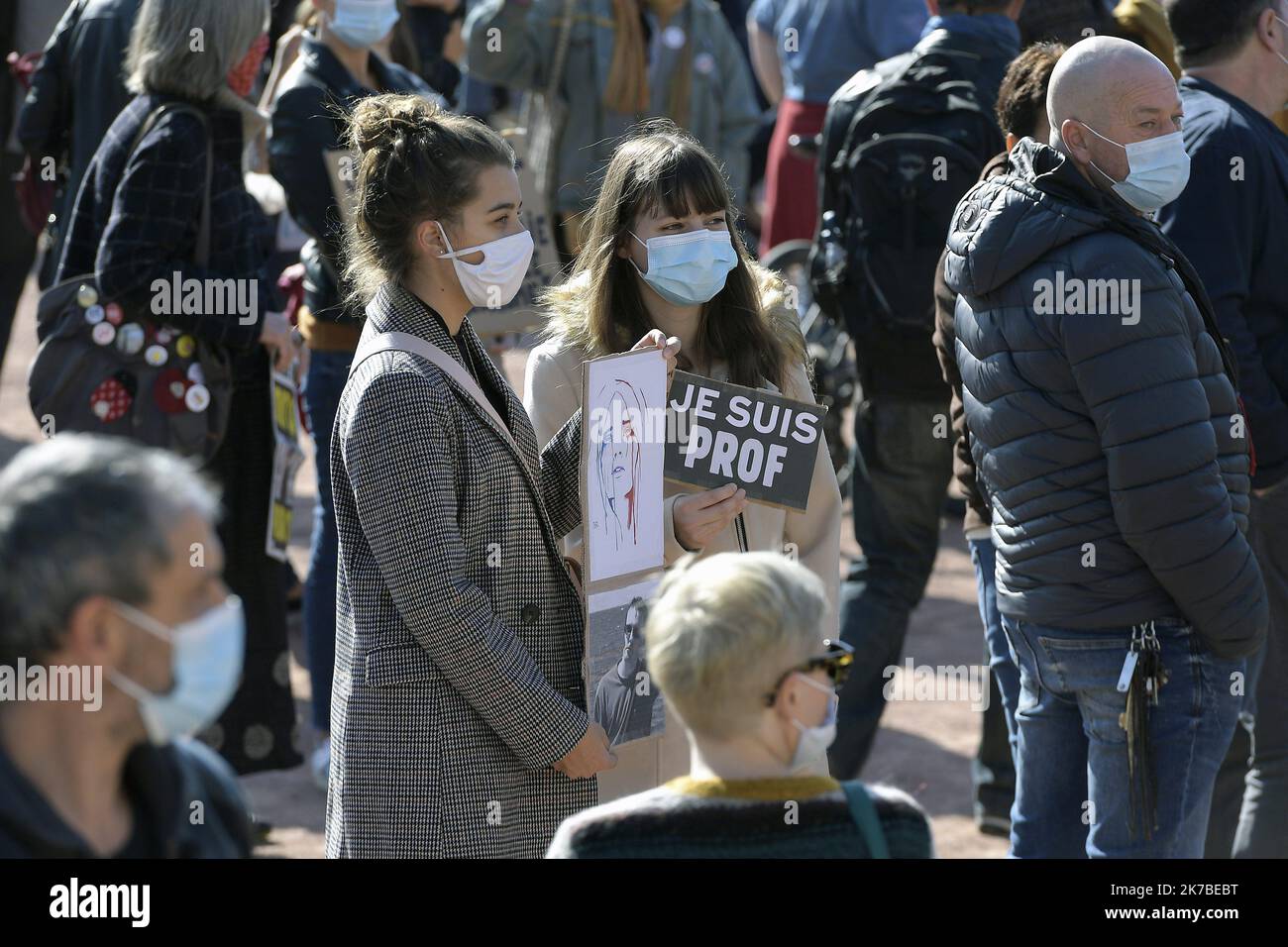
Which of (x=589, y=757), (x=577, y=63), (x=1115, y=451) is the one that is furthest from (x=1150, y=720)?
(x=577, y=63)

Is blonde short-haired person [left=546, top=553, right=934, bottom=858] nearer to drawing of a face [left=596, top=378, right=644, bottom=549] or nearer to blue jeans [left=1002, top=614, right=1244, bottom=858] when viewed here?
drawing of a face [left=596, top=378, right=644, bottom=549]

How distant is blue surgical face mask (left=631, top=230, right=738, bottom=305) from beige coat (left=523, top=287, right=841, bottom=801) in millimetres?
195

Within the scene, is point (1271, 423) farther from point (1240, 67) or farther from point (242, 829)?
point (242, 829)

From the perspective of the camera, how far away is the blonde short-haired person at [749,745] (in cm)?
248

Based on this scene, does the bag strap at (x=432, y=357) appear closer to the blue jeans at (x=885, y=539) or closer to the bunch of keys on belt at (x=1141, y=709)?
the bunch of keys on belt at (x=1141, y=709)

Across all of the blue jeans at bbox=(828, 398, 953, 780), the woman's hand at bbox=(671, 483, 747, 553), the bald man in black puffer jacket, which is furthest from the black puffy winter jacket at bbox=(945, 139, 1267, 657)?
the blue jeans at bbox=(828, 398, 953, 780)

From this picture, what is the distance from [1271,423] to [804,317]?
144 inches

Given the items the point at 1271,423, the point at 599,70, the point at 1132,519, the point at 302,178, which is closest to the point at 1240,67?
the point at 1271,423

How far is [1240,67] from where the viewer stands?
4508mm

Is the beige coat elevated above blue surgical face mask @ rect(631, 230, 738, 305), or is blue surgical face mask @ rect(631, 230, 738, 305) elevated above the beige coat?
blue surgical face mask @ rect(631, 230, 738, 305)

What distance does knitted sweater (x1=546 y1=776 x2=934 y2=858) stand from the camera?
97.8 inches

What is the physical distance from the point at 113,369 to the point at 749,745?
271 cm

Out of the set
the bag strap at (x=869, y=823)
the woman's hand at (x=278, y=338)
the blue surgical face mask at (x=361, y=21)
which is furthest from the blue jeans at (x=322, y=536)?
the bag strap at (x=869, y=823)
